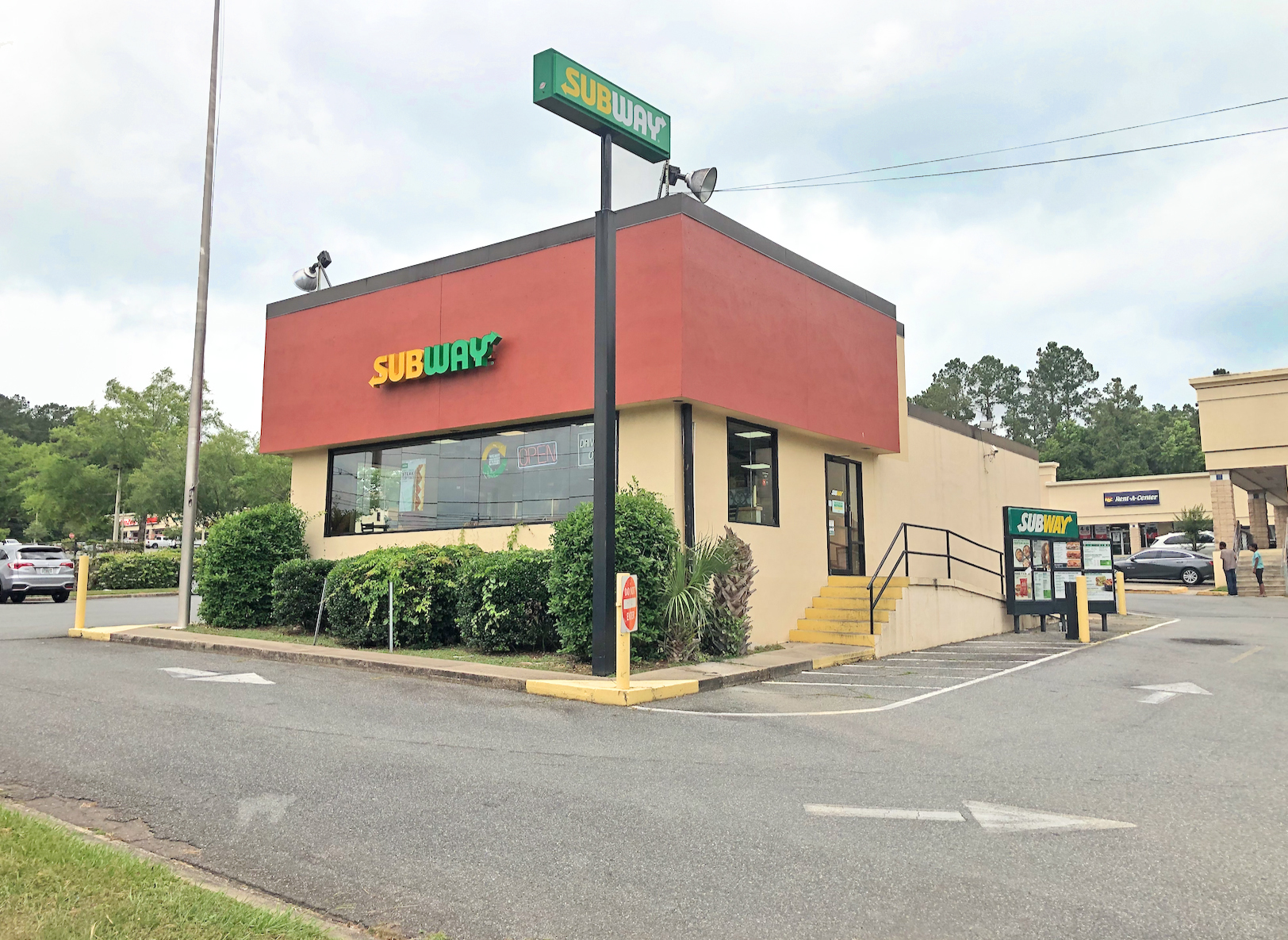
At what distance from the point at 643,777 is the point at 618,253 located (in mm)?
9434

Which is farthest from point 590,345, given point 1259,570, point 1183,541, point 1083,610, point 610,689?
point 1183,541

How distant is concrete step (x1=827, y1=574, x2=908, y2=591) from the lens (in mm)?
16078

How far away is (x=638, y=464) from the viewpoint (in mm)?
14117

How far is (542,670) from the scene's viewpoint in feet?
38.8

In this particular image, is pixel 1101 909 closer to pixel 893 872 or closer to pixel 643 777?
pixel 893 872

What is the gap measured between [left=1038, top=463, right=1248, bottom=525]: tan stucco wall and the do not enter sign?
40.9 meters

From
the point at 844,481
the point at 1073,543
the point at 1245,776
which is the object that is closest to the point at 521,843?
the point at 1245,776

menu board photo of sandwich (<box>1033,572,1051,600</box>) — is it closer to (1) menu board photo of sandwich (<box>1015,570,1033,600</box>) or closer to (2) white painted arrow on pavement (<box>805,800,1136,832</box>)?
(1) menu board photo of sandwich (<box>1015,570,1033,600</box>)

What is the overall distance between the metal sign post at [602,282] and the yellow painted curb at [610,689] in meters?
0.74

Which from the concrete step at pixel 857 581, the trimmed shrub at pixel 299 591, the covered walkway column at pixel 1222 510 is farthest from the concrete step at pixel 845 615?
the covered walkway column at pixel 1222 510

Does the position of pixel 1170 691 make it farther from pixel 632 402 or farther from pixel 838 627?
pixel 632 402

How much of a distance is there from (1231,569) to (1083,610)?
51.7 ft

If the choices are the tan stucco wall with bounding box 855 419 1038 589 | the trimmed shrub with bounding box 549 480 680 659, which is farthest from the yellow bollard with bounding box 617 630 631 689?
the tan stucco wall with bounding box 855 419 1038 589

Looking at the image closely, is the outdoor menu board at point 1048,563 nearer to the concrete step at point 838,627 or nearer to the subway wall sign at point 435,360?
the concrete step at point 838,627
